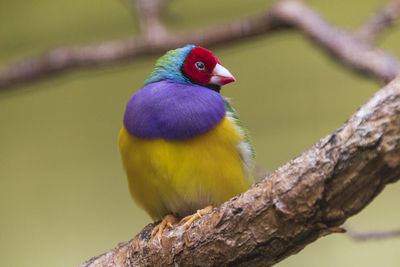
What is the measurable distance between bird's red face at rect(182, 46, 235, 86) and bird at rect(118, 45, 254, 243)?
0.08m

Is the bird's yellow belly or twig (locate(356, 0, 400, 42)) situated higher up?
twig (locate(356, 0, 400, 42))

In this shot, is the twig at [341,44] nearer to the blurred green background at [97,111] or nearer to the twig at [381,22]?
the twig at [381,22]

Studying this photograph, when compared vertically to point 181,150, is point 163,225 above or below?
below

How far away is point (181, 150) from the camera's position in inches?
82.4

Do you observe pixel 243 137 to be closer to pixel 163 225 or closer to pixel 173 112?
pixel 173 112

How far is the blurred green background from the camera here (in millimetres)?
4973

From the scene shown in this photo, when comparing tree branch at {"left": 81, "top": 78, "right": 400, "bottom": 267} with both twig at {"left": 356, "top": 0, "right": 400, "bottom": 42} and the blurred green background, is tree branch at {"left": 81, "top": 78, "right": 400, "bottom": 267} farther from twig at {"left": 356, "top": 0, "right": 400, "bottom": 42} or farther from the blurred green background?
the blurred green background

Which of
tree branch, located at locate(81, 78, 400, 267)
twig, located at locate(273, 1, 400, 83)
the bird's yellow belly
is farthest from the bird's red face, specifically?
twig, located at locate(273, 1, 400, 83)

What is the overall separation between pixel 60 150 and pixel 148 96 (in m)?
3.29

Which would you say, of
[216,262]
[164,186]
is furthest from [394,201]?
[216,262]

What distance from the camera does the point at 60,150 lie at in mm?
5266

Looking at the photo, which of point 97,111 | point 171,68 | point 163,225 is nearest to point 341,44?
point 171,68

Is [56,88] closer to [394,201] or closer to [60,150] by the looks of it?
[60,150]

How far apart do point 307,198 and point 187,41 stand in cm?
258
